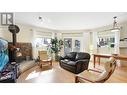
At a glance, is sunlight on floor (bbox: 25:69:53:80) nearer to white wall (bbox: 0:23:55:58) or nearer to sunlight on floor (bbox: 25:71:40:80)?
sunlight on floor (bbox: 25:71:40:80)

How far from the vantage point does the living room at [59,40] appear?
1.72 metres

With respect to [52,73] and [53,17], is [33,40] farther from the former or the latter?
[52,73]

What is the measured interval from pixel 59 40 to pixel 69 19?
0.36 m

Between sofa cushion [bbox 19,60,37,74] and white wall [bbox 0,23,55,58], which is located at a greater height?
white wall [bbox 0,23,55,58]

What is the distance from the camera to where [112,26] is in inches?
70.7

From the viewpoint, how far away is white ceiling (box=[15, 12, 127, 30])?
1.70 m

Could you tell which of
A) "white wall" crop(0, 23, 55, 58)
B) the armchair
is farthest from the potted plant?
the armchair

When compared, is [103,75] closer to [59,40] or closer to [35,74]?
[59,40]

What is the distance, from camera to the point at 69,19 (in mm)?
1831

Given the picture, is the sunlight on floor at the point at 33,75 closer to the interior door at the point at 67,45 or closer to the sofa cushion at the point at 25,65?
the sofa cushion at the point at 25,65

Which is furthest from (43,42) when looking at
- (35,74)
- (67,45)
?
(35,74)

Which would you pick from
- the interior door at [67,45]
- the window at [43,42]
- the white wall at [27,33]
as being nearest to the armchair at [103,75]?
the interior door at [67,45]

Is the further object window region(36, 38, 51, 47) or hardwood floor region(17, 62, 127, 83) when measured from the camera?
window region(36, 38, 51, 47)
